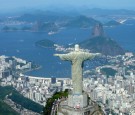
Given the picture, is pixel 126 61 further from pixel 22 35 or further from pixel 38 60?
pixel 22 35

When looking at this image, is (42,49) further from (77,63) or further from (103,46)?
(77,63)

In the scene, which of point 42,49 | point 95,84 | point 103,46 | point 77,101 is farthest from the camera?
point 42,49

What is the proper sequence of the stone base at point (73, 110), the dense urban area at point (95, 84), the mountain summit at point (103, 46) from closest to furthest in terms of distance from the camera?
the stone base at point (73, 110)
the dense urban area at point (95, 84)
the mountain summit at point (103, 46)

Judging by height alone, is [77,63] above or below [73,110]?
above

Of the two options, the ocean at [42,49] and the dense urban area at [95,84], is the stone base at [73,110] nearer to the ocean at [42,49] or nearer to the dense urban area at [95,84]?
the dense urban area at [95,84]

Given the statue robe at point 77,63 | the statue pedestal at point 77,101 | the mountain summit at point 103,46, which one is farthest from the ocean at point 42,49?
the statue pedestal at point 77,101

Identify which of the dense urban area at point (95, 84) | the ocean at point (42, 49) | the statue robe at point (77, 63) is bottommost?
the ocean at point (42, 49)

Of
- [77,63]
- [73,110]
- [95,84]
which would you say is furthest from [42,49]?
[73,110]

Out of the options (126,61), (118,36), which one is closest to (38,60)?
(126,61)

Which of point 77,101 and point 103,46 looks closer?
point 77,101
